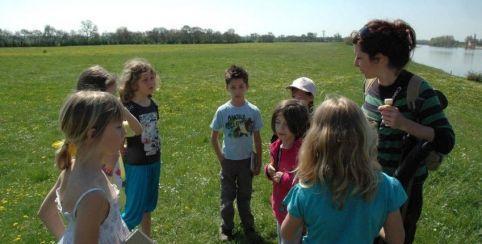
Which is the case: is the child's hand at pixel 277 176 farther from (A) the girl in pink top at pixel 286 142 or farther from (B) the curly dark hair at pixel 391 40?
(B) the curly dark hair at pixel 391 40

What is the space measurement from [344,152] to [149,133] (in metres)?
2.73

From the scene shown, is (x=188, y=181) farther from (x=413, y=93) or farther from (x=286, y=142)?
(x=413, y=93)

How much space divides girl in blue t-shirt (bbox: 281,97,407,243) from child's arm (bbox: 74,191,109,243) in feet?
3.37

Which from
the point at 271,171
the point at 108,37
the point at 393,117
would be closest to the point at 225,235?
the point at 271,171

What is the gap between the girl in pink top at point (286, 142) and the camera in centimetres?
357

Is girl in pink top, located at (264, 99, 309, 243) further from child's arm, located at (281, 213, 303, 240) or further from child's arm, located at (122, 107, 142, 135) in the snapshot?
child's arm, located at (122, 107, 142, 135)

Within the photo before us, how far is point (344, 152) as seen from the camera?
2.26m

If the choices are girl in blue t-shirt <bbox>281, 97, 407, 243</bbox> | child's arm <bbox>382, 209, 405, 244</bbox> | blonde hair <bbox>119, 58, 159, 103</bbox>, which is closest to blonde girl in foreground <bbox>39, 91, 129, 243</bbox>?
girl in blue t-shirt <bbox>281, 97, 407, 243</bbox>

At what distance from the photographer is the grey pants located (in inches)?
191

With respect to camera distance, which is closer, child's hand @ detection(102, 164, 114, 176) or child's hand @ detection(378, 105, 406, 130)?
child's hand @ detection(378, 105, 406, 130)

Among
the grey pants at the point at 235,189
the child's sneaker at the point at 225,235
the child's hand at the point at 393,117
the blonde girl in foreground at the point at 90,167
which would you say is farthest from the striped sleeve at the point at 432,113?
the child's sneaker at the point at 225,235

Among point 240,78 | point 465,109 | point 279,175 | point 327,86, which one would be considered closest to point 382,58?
point 279,175

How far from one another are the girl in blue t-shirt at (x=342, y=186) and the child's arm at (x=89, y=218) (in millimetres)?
1027

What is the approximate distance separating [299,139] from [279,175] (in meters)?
0.35
